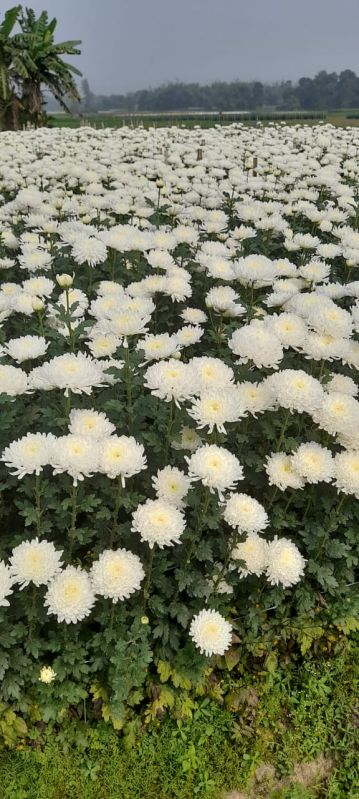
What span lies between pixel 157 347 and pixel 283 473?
965 mm

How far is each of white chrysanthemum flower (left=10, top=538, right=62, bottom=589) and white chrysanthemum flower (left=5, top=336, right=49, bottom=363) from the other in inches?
43.8

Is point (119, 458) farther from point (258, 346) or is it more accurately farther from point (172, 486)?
point (258, 346)

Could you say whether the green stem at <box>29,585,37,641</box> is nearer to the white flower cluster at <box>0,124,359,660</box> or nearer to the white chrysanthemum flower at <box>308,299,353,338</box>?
the white flower cluster at <box>0,124,359,660</box>

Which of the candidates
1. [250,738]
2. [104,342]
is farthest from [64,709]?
[104,342]

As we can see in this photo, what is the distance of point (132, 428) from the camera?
3.07 m

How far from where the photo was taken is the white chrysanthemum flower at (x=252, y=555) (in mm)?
2816

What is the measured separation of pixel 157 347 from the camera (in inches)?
123

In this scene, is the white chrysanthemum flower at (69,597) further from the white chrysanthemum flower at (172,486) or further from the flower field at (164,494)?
the white chrysanthemum flower at (172,486)

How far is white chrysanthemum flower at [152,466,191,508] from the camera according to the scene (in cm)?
270

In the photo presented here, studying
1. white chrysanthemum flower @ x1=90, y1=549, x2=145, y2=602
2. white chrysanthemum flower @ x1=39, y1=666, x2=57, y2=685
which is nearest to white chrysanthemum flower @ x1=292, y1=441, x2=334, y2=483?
white chrysanthemum flower @ x1=90, y1=549, x2=145, y2=602

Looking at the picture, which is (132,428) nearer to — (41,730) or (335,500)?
(335,500)

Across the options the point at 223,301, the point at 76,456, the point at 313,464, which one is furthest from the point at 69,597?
the point at 223,301

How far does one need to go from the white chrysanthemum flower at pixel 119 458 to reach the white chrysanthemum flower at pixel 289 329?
125 cm

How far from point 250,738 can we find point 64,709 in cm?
100
